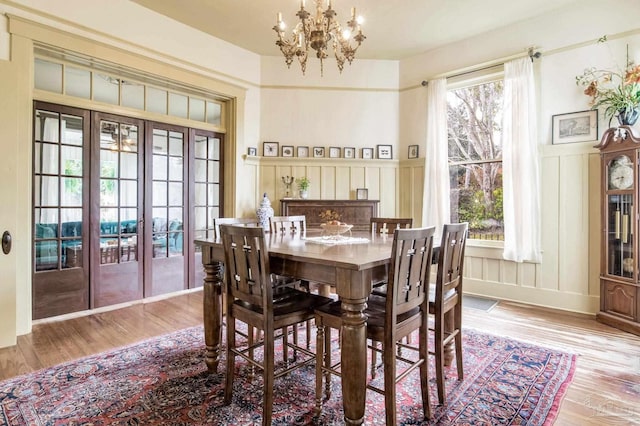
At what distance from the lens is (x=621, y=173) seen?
3.24 meters

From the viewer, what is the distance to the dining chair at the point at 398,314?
166 centimetres

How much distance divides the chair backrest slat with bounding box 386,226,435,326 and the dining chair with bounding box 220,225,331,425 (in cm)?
52

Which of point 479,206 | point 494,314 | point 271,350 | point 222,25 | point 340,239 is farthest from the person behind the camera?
point 479,206

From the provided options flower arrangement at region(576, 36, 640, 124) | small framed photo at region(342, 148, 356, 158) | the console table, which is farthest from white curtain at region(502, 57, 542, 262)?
small framed photo at region(342, 148, 356, 158)

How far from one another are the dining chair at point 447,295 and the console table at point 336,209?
103 inches

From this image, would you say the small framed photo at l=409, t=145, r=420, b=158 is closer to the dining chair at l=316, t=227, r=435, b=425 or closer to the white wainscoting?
the white wainscoting

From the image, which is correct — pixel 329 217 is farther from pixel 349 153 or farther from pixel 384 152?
pixel 384 152

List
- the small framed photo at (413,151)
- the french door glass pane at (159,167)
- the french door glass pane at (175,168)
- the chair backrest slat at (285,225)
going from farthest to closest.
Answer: the small framed photo at (413,151)
the french door glass pane at (175,168)
the french door glass pane at (159,167)
the chair backrest slat at (285,225)

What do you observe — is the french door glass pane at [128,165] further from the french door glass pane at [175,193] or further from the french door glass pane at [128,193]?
the french door glass pane at [175,193]

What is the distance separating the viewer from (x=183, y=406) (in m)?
1.96

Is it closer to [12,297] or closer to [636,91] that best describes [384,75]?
[636,91]

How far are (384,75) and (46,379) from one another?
16.7 ft

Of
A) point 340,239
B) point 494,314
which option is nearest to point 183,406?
point 340,239

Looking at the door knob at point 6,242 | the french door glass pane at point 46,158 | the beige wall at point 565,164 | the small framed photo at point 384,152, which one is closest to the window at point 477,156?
the beige wall at point 565,164
